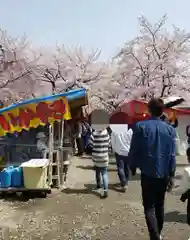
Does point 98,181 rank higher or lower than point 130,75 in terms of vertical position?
lower

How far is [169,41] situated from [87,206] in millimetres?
20469

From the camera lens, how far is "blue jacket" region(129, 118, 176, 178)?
3.76m

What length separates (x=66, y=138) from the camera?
13289mm

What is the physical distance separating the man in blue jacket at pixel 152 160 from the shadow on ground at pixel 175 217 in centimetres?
148

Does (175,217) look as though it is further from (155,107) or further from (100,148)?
(155,107)

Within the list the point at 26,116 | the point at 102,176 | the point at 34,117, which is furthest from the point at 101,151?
the point at 26,116

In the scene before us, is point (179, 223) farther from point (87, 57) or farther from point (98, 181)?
point (87, 57)

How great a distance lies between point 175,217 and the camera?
543cm

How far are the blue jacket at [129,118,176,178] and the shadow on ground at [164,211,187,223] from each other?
1725 millimetres

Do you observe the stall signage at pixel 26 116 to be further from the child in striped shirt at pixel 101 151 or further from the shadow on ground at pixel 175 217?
the shadow on ground at pixel 175 217

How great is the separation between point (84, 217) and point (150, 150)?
218 cm

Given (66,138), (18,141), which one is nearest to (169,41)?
(66,138)

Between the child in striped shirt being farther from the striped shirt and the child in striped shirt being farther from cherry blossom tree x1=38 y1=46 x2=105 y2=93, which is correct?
cherry blossom tree x1=38 y1=46 x2=105 y2=93

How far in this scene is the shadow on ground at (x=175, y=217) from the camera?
17.2 feet
